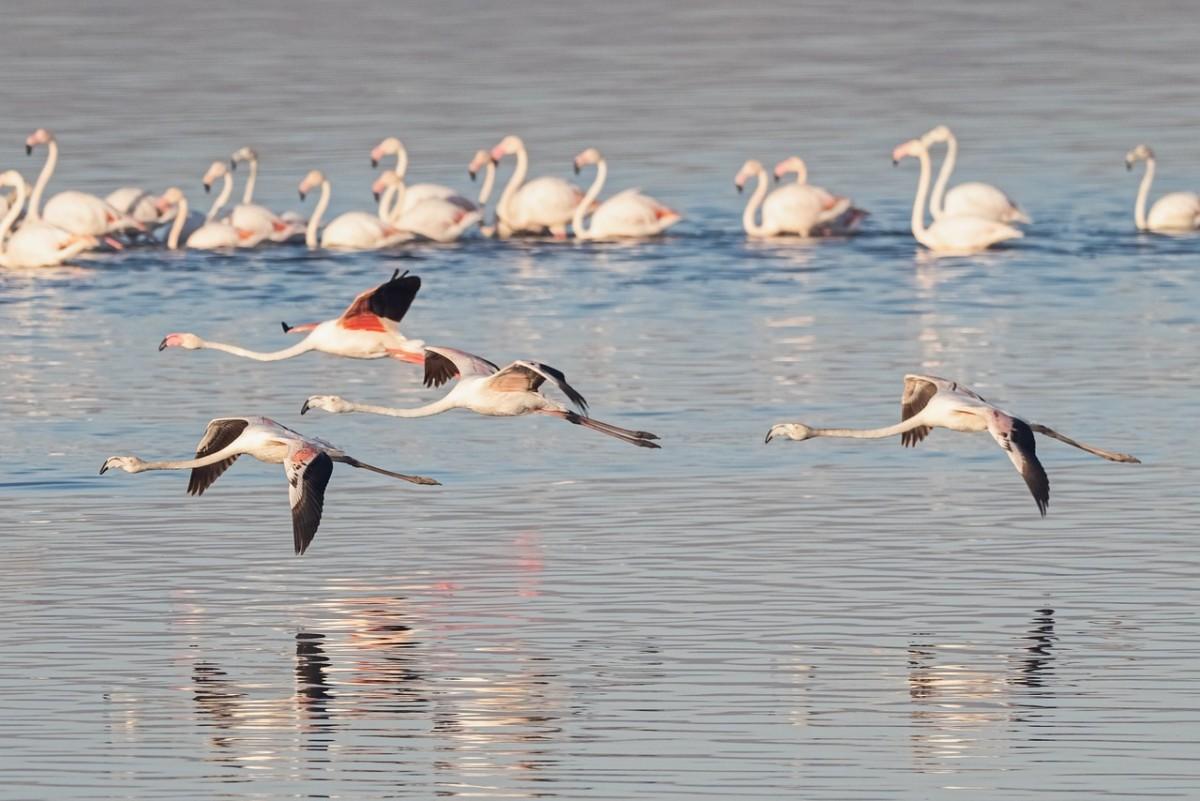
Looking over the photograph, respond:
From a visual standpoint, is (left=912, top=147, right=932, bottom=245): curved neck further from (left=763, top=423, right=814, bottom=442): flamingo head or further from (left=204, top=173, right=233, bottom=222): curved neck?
(left=763, top=423, right=814, bottom=442): flamingo head

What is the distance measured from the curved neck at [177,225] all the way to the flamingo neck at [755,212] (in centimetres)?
530

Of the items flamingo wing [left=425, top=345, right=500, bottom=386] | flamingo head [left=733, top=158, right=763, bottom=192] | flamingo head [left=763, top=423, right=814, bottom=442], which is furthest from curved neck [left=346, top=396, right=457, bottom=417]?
flamingo head [left=733, top=158, right=763, bottom=192]

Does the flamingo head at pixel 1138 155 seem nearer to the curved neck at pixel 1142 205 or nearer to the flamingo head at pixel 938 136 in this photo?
the curved neck at pixel 1142 205

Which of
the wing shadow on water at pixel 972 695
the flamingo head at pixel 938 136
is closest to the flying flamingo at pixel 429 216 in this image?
the flamingo head at pixel 938 136

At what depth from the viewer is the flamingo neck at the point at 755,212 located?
28.7 meters

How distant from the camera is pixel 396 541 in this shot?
15273 mm

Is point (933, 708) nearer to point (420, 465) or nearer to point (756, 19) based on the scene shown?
point (420, 465)

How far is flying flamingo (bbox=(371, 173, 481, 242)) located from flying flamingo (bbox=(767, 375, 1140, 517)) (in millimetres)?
12495

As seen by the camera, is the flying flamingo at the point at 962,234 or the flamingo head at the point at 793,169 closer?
the flying flamingo at the point at 962,234

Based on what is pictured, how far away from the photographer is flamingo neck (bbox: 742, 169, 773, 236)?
2872cm

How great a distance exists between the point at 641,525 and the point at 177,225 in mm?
13795

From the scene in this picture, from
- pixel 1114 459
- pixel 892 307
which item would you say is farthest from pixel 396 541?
pixel 892 307

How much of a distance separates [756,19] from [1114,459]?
128 ft

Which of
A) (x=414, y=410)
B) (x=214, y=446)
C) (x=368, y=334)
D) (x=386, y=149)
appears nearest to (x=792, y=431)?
(x=414, y=410)
